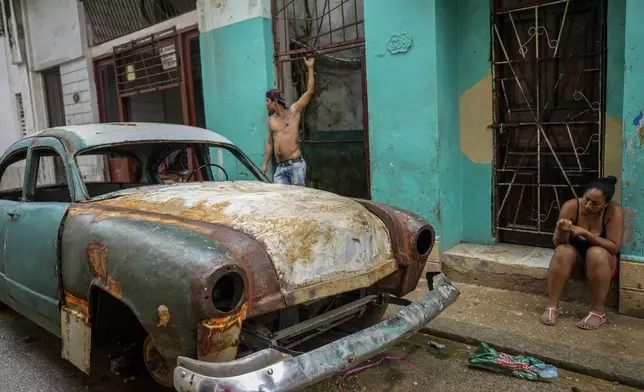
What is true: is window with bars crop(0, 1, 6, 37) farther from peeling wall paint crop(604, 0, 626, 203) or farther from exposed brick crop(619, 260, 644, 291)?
exposed brick crop(619, 260, 644, 291)

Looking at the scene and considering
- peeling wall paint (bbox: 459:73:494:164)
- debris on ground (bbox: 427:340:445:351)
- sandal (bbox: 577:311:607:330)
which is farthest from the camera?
peeling wall paint (bbox: 459:73:494:164)

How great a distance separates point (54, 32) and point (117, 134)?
27.5ft

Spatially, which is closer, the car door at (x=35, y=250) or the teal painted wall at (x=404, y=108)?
the car door at (x=35, y=250)

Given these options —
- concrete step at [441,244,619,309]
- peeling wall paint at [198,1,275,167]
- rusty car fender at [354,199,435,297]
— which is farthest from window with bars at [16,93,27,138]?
rusty car fender at [354,199,435,297]

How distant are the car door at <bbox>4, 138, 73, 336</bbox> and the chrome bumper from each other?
144 cm

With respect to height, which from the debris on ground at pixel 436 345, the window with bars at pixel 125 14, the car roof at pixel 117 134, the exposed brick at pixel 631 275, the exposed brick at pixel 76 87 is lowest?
the debris on ground at pixel 436 345

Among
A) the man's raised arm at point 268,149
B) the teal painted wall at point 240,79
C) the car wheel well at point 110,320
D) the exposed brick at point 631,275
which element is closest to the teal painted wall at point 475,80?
the exposed brick at point 631,275

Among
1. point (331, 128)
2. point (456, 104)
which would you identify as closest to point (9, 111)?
point (331, 128)

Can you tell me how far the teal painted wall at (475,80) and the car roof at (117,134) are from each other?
8.43ft

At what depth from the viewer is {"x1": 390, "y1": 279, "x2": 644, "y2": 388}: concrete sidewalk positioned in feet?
9.73

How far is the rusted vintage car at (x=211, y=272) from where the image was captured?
1.99m

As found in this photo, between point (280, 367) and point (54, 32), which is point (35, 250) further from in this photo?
point (54, 32)

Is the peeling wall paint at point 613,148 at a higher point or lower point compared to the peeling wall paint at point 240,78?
lower

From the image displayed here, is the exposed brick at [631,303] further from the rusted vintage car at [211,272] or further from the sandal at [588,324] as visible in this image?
the rusted vintage car at [211,272]
